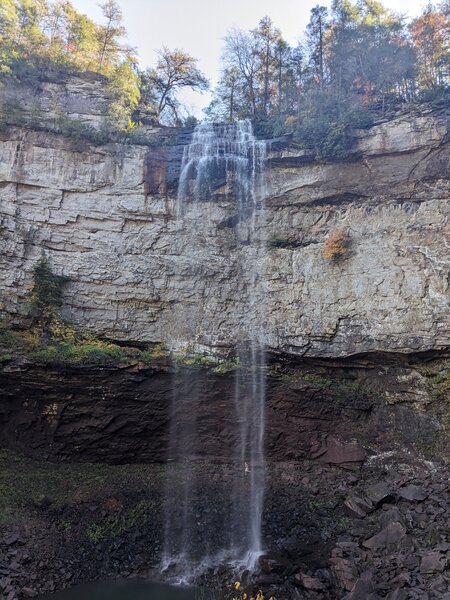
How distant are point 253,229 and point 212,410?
6.69m

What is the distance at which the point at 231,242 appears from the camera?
53.4 ft

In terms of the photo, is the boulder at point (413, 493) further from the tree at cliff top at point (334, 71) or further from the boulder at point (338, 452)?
the tree at cliff top at point (334, 71)

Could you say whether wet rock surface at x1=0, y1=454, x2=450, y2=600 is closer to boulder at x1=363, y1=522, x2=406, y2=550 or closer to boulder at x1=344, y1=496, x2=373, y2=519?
boulder at x1=363, y1=522, x2=406, y2=550

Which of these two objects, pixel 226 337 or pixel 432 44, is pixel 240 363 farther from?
pixel 432 44

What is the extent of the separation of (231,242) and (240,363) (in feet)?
14.8

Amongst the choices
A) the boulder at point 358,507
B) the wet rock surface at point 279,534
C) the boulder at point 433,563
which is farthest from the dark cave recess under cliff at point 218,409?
the boulder at point 433,563

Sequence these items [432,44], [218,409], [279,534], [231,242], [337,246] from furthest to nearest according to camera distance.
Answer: [432,44] < [231,242] < [337,246] < [218,409] < [279,534]

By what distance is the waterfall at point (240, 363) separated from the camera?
12.7m

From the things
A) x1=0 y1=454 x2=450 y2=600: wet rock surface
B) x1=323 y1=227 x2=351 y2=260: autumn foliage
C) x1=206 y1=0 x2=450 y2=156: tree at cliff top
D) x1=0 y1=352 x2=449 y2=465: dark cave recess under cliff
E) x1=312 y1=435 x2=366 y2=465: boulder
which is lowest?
x1=0 y1=454 x2=450 y2=600: wet rock surface

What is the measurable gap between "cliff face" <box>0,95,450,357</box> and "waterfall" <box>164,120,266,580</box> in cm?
17

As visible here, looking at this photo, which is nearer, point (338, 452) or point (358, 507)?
point (358, 507)

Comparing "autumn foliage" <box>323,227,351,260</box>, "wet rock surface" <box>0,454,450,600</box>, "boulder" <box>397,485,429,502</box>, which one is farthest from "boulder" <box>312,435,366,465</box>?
"autumn foliage" <box>323,227,351,260</box>

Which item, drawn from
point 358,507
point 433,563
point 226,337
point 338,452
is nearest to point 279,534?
point 358,507

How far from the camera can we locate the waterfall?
500 inches
